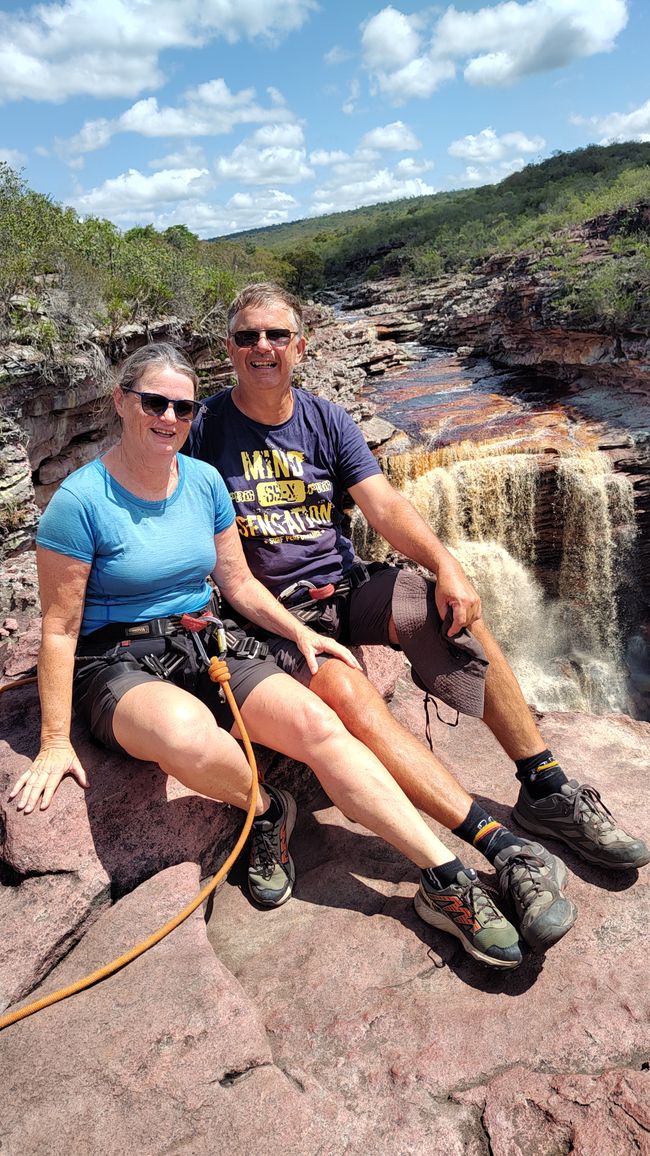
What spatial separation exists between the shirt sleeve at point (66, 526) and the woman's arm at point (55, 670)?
0.10ft

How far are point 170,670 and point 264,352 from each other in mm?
1334

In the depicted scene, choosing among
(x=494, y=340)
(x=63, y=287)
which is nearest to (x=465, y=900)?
(x=63, y=287)

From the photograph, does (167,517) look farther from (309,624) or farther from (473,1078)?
(473,1078)

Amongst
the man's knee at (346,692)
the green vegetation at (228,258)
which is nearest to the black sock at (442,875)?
the man's knee at (346,692)

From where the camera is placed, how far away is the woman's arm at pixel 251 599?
8.47ft

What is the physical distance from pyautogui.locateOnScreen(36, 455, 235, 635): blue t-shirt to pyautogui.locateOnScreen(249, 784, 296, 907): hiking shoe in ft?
2.74

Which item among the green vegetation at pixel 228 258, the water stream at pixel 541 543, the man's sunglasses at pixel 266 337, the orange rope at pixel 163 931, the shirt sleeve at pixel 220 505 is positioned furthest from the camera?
the green vegetation at pixel 228 258

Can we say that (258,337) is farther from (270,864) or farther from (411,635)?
(270,864)

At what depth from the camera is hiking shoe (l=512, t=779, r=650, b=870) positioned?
7.89 ft

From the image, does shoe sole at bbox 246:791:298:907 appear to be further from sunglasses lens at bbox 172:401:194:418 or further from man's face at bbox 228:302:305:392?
man's face at bbox 228:302:305:392

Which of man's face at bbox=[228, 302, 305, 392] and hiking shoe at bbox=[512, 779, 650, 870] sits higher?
man's face at bbox=[228, 302, 305, 392]

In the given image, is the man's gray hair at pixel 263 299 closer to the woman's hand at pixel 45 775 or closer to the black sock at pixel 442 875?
the woman's hand at pixel 45 775

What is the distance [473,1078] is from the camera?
1797mm

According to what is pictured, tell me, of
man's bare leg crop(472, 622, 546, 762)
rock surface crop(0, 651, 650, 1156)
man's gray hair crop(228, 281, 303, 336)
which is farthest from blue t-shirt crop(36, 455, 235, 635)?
man's bare leg crop(472, 622, 546, 762)
